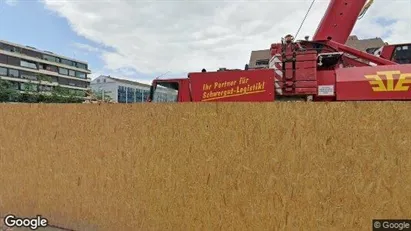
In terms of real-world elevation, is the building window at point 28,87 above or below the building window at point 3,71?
below

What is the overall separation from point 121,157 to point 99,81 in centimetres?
9612

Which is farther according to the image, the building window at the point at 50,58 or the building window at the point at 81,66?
the building window at the point at 81,66

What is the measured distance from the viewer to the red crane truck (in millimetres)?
5480

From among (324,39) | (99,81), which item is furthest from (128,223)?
(99,81)

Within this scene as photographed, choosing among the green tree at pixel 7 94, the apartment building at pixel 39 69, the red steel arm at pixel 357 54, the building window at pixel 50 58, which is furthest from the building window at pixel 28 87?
the red steel arm at pixel 357 54

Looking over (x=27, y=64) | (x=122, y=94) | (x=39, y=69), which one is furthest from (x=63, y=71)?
(x=122, y=94)

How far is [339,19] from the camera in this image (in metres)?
7.12

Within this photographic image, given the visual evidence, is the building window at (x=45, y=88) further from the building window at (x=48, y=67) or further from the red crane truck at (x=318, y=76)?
the red crane truck at (x=318, y=76)

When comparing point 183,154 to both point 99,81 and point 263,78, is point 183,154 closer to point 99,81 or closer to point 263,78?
point 263,78

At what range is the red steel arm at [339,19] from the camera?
23.1 feet

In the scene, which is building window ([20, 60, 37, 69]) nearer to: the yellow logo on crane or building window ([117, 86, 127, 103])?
building window ([117, 86, 127, 103])

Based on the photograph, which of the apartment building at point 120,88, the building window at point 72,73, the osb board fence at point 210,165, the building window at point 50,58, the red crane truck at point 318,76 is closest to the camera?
the osb board fence at point 210,165

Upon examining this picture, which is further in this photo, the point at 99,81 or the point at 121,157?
the point at 99,81

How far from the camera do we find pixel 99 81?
93188 mm
